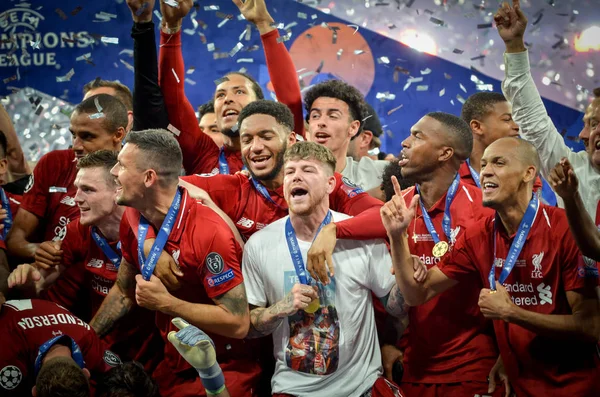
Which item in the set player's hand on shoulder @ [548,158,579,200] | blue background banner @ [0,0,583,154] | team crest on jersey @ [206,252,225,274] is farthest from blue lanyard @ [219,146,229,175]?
player's hand on shoulder @ [548,158,579,200]

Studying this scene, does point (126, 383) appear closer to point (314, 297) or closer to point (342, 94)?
point (314, 297)

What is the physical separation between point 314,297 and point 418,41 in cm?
356

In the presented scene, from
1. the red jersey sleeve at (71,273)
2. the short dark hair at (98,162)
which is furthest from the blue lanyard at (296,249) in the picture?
the red jersey sleeve at (71,273)

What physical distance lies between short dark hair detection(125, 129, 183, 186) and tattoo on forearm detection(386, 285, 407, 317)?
3.86ft

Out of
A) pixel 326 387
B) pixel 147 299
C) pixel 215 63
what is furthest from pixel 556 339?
pixel 215 63

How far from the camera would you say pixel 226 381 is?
12.3 ft

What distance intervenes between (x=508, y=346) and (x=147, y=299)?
1.66 metres

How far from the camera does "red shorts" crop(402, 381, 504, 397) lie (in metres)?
3.75

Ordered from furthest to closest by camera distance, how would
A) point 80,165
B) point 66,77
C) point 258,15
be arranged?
point 66,77
point 258,15
point 80,165

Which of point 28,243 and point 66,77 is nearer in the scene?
point 28,243

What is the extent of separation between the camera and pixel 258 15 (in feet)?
15.9

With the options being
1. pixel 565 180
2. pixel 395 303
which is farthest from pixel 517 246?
pixel 395 303

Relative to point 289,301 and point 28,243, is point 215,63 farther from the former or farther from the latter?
point 289,301

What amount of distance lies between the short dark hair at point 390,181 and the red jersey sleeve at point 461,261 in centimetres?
106
